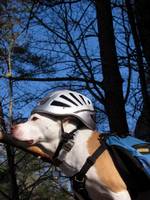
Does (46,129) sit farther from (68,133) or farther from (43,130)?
(68,133)

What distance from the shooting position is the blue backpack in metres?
3.48

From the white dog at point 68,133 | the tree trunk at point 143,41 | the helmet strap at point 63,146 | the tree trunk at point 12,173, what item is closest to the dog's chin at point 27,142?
the white dog at point 68,133

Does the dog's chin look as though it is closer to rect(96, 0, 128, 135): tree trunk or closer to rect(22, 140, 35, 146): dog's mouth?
rect(22, 140, 35, 146): dog's mouth

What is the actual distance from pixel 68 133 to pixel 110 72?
4.04 m

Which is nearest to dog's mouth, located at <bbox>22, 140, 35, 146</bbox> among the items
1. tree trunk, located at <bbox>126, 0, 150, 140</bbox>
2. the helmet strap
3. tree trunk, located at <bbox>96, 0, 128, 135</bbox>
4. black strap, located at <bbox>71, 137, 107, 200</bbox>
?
the helmet strap

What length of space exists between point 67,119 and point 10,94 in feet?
35.9

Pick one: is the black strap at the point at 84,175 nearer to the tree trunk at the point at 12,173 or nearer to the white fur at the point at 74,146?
the white fur at the point at 74,146

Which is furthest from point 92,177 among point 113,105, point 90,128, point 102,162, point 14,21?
point 14,21

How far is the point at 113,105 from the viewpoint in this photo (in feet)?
24.8

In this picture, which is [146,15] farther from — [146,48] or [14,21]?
[14,21]

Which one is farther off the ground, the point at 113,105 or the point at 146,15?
the point at 146,15

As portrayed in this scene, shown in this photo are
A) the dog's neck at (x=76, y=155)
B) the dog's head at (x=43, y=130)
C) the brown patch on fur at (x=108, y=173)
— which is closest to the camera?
the brown patch on fur at (x=108, y=173)

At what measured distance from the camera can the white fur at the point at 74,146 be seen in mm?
3480

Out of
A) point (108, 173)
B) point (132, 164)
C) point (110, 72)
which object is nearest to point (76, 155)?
point (108, 173)
